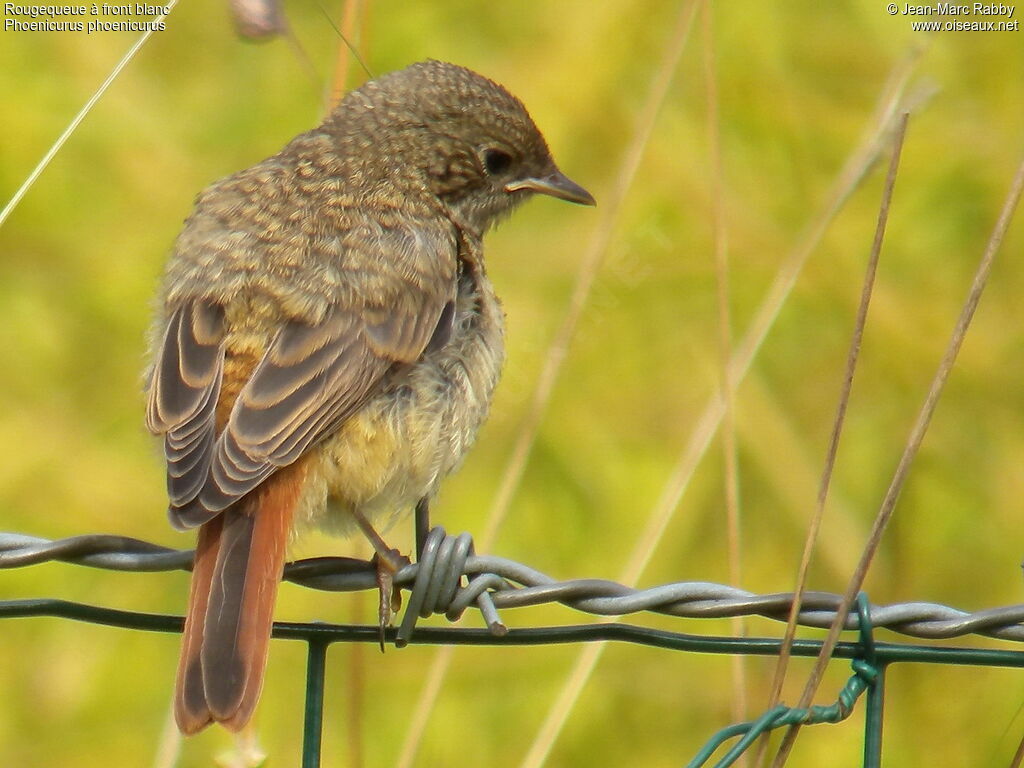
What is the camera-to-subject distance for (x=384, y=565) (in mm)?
3201

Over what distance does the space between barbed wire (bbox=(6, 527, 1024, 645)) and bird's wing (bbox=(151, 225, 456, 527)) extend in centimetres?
26

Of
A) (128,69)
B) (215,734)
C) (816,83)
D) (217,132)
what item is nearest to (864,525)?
(816,83)

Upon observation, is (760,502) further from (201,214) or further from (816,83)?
(201,214)

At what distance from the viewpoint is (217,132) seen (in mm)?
5125

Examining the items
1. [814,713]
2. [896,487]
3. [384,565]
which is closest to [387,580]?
[384,565]

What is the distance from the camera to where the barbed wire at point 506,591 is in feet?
8.04

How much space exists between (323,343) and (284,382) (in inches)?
7.1

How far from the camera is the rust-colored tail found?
9.13 ft

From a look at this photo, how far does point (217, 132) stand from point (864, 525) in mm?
2399

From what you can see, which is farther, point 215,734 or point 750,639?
point 215,734

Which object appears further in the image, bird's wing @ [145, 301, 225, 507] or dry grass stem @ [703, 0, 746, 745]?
dry grass stem @ [703, 0, 746, 745]

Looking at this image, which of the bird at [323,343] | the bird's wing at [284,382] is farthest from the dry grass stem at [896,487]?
the bird's wing at [284,382]

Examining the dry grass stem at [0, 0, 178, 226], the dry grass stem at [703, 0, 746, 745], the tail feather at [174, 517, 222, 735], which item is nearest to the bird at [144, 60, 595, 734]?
the tail feather at [174, 517, 222, 735]

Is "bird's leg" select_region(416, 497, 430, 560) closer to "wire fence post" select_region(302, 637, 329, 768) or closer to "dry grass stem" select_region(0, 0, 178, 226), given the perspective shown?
"wire fence post" select_region(302, 637, 329, 768)
